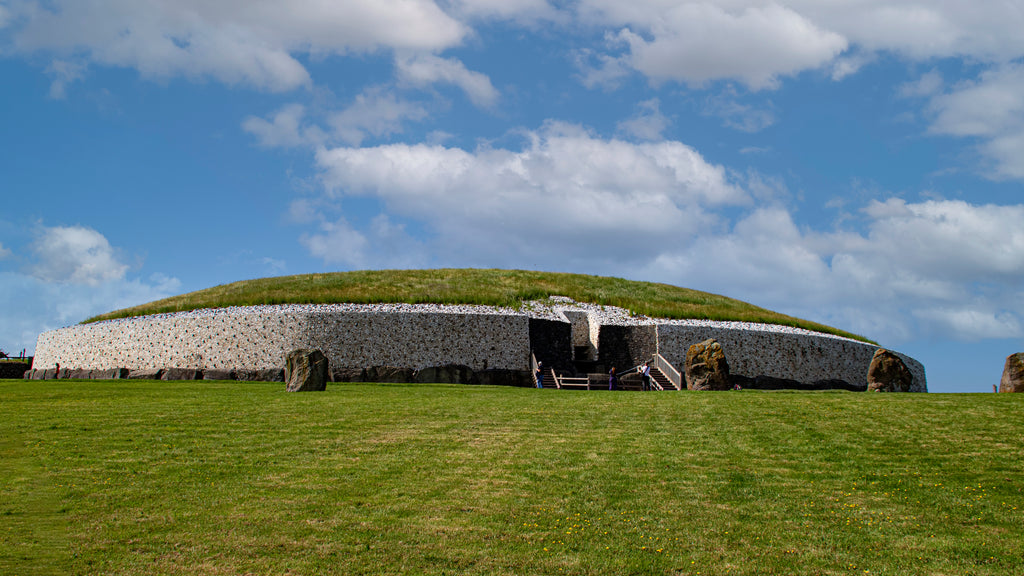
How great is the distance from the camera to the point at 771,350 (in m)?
33.4

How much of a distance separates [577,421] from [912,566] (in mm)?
8072

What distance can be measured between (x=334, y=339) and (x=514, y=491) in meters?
21.2

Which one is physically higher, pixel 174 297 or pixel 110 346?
pixel 174 297

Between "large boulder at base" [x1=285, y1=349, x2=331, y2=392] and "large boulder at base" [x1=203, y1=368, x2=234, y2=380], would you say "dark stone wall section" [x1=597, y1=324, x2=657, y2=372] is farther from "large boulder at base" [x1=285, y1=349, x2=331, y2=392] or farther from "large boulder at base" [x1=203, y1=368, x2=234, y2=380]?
"large boulder at base" [x1=203, y1=368, x2=234, y2=380]

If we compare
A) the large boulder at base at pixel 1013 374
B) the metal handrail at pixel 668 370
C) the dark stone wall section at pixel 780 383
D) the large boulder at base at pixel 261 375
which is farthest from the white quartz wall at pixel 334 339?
the large boulder at base at pixel 1013 374

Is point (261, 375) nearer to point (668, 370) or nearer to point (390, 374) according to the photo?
point (390, 374)

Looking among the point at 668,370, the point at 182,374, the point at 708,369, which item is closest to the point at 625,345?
the point at 668,370

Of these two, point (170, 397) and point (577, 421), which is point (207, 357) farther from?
point (577, 421)

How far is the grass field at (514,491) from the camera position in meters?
8.05

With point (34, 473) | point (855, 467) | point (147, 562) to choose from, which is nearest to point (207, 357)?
point (34, 473)

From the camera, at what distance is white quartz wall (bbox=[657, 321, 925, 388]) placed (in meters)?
32.5

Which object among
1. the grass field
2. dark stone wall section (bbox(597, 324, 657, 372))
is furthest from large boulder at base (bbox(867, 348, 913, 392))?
dark stone wall section (bbox(597, 324, 657, 372))

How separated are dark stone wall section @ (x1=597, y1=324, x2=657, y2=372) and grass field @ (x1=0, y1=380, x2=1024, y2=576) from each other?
15.6m

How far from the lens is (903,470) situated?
454 inches
